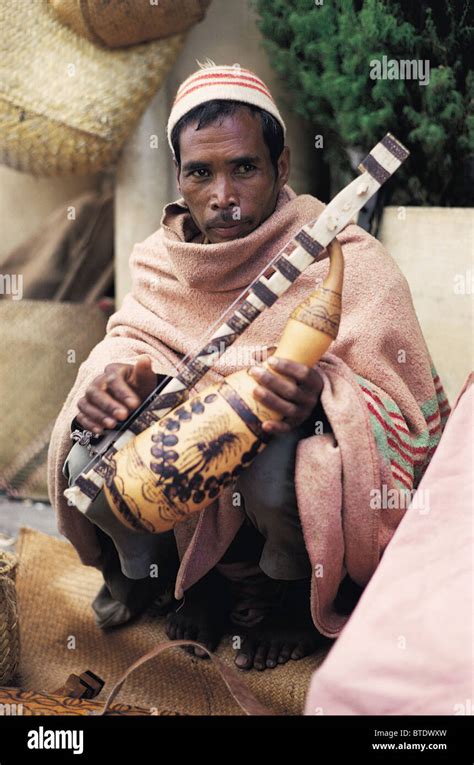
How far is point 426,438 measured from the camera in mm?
2158

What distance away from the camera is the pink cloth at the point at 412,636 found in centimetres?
145

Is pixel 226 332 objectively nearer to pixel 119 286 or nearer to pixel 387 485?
pixel 387 485

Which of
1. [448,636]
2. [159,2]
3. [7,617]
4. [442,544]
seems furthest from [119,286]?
[448,636]

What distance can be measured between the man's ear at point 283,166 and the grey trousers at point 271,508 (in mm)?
682

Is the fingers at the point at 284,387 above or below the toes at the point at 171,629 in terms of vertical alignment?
above

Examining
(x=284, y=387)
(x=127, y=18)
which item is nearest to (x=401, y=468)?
(x=284, y=387)

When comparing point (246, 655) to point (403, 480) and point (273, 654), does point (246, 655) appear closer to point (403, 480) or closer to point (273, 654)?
point (273, 654)

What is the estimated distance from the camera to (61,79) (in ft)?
10.6

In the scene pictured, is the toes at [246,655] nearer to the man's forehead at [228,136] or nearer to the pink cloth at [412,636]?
the pink cloth at [412,636]

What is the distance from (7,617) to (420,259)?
1.72m

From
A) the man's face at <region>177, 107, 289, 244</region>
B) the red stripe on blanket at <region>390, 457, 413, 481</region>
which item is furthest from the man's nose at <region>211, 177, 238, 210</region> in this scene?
the red stripe on blanket at <region>390, 457, 413, 481</region>

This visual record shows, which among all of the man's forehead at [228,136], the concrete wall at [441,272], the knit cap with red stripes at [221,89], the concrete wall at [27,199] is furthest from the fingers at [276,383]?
the concrete wall at [27,199]

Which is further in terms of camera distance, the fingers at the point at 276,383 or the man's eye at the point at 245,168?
the man's eye at the point at 245,168

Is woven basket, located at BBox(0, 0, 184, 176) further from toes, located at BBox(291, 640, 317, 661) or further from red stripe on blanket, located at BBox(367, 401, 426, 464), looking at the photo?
toes, located at BBox(291, 640, 317, 661)
